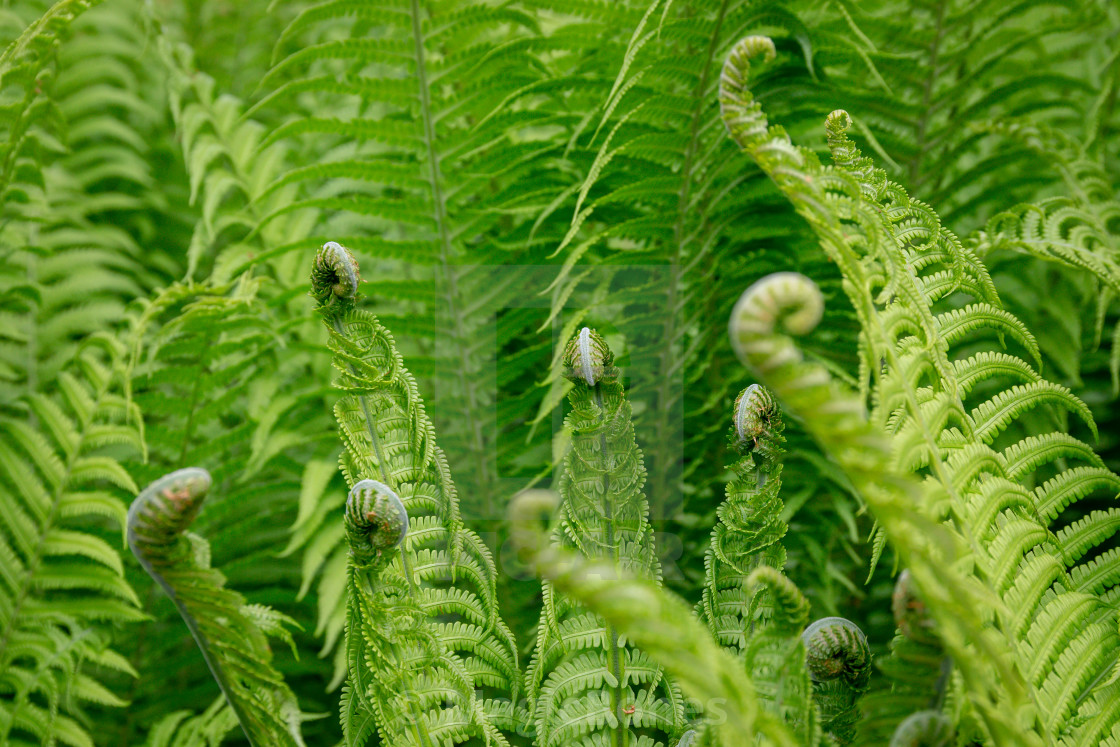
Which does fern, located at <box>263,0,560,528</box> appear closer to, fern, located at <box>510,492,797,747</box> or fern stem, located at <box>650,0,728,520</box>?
fern stem, located at <box>650,0,728,520</box>

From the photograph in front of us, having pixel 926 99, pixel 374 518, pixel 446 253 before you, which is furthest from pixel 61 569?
pixel 926 99

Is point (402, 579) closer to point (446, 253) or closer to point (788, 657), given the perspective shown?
point (788, 657)

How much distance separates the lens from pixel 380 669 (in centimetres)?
57

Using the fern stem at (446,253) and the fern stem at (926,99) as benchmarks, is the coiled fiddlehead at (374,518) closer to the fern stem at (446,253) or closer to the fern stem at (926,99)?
the fern stem at (446,253)

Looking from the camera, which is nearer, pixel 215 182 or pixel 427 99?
pixel 427 99

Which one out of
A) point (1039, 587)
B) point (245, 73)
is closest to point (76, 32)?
point (245, 73)

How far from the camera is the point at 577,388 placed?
24.1 inches

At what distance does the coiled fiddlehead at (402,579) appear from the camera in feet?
1.89

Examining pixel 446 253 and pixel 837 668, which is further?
pixel 446 253

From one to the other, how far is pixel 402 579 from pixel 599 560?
0.50 feet

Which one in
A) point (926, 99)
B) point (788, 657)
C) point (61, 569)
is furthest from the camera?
point (926, 99)

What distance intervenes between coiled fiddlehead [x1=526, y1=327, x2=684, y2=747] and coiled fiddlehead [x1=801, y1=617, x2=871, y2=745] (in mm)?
126

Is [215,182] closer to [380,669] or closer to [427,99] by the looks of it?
[427,99]

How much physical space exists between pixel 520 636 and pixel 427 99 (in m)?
0.75
